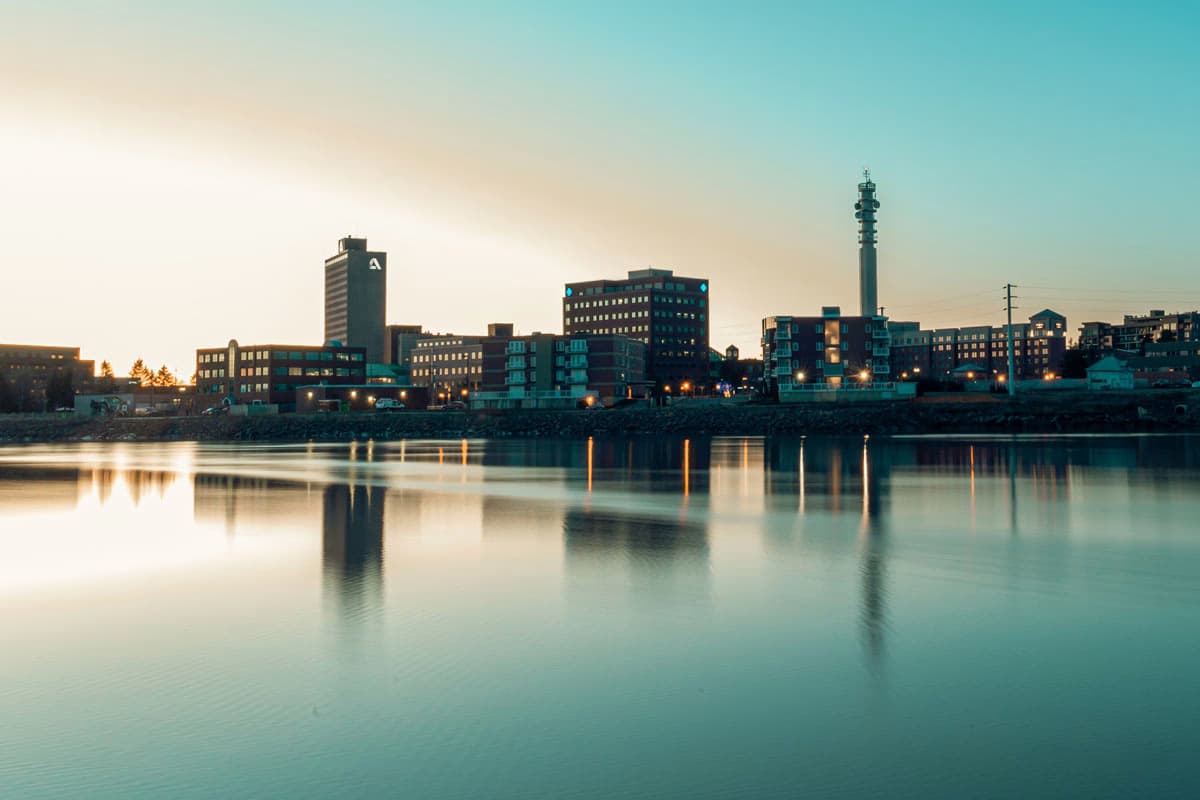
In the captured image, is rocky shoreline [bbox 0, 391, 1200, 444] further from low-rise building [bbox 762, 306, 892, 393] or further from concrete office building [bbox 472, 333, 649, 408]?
concrete office building [bbox 472, 333, 649, 408]

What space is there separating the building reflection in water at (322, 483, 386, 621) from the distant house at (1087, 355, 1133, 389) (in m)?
130

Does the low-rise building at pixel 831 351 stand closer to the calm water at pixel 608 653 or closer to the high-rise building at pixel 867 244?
the high-rise building at pixel 867 244

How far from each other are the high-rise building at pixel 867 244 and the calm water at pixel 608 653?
14017cm

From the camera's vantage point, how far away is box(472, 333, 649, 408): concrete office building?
6678 inches

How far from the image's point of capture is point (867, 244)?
571ft

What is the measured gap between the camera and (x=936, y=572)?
1967 cm

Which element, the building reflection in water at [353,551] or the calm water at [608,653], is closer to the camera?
the calm water at [608,653]


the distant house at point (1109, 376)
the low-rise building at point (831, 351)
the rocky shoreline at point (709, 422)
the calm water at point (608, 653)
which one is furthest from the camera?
the distant house at point (1109, 376)

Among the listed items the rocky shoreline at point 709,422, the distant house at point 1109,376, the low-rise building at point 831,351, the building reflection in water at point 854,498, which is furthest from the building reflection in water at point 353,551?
the distant house at point 1109,376

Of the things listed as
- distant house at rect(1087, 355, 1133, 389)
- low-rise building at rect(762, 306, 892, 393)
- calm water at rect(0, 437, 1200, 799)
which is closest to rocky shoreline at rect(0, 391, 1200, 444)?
low-rise building at rect(762, 306, 892, 393)

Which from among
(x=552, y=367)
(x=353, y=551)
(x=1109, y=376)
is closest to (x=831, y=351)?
(x=1109, y=376)

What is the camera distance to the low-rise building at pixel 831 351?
458ft

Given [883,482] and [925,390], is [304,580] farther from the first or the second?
[925,390]

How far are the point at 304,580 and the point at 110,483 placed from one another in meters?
35.8
